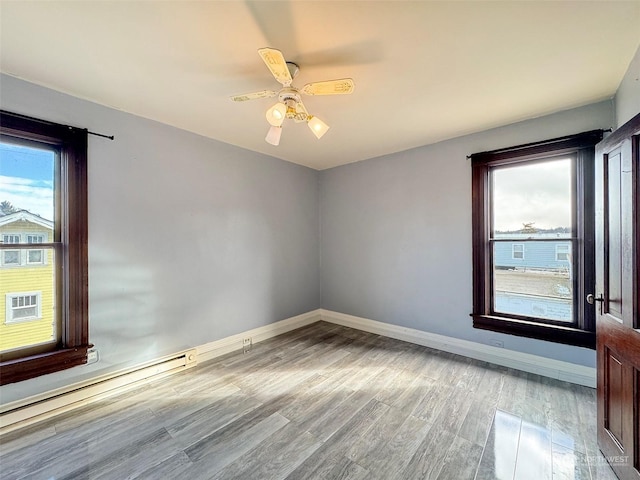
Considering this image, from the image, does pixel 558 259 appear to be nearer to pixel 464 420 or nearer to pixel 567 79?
pixel 567 79

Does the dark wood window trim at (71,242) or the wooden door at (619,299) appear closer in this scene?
the wooden door at (619,299)

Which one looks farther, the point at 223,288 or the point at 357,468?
the point at 223,288

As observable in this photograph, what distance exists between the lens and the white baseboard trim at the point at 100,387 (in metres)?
1.96

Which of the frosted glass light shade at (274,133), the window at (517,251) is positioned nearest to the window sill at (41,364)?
the frosted glass light shade at (274,133)

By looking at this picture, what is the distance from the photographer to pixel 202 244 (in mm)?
3090

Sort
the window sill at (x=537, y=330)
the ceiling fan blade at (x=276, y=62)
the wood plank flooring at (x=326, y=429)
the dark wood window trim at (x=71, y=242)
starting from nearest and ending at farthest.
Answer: the ceiling fan blade at (x=276, y=62)
the wood plank flooring at (x=326, y=429)
the dark wood window trim at (x=71, y=242)
the window sill at (x=537, y=330)

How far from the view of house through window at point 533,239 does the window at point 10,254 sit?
14.8ft

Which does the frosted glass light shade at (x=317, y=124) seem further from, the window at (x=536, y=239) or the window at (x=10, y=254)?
the window at (x=10, y=254)

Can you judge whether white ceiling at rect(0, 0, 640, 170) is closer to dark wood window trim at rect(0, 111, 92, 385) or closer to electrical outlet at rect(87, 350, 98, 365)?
dark wood window trim at rect(0, 111, 92, 385)

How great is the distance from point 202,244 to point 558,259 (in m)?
3.85

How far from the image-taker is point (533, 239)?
2.77 meters

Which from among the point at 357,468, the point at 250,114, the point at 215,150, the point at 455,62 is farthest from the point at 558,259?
the point at 215,150

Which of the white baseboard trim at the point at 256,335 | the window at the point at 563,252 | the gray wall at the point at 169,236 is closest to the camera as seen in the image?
the gray wall at the point at 169,236

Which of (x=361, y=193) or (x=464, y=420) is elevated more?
(x=361, y=193)
